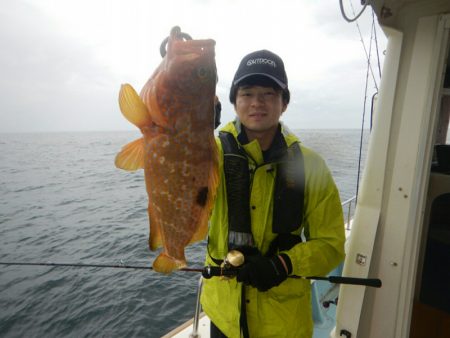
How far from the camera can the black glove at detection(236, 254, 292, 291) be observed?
1749mm

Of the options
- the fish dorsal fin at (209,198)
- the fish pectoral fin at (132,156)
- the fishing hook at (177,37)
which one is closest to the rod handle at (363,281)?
the fish dorsal fin at (209,198)

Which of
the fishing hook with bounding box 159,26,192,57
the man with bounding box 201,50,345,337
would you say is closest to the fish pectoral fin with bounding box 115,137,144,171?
the fishing hook with bounding box 159,26,192,57

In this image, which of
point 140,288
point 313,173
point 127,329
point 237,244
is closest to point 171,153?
point 237,244

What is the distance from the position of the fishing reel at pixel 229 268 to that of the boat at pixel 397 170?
122cm

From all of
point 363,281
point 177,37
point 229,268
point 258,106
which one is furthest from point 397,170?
point 177,37

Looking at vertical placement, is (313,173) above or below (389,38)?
below

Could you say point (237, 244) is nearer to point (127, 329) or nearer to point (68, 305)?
point (127, 329)

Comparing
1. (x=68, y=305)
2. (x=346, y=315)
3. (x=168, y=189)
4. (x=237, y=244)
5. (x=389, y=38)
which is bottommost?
(x=68, y=305)

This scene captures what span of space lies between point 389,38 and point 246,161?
1560 mm

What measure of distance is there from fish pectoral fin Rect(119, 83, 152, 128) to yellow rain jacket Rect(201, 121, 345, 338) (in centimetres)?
75

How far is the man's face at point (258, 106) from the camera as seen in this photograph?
1.95 m

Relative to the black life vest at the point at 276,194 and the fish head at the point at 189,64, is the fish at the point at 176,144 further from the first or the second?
the black life vest at the point at 276,194

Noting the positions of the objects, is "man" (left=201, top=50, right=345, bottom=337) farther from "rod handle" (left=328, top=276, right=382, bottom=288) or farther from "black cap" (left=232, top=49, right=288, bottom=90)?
"rod handle" (left=328, top=276, right=382, bottom=288)

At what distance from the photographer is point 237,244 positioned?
1959 millimetres
